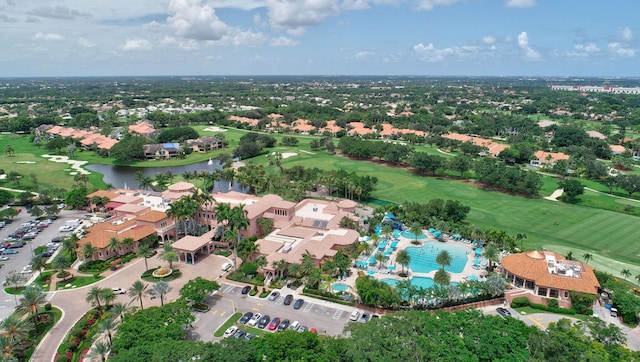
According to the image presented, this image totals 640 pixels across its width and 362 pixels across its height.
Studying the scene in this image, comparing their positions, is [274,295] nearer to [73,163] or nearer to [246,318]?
[246,318]

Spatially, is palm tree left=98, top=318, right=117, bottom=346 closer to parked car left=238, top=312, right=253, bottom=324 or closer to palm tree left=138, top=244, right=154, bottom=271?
parked car left=238, top=312, right=253, bottom=324

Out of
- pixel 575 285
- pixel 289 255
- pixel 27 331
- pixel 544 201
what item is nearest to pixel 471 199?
pixel 544 201

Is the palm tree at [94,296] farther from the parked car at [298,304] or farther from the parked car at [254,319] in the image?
the parked car at [298,304]

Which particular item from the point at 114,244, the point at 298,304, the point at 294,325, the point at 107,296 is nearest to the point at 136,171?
the point at 114,244

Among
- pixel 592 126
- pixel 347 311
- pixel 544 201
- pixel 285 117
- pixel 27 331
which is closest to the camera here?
pixel 27 331

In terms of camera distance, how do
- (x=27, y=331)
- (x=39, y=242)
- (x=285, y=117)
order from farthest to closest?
1. (x=285, y=117)
2. (x=39, y=242)
3. (x=27, y=331)

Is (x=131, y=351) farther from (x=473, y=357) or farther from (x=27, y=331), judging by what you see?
(x=473, y=357)

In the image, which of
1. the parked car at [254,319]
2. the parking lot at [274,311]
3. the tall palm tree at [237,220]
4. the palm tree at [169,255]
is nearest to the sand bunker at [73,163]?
the palm tree at [169,255]
